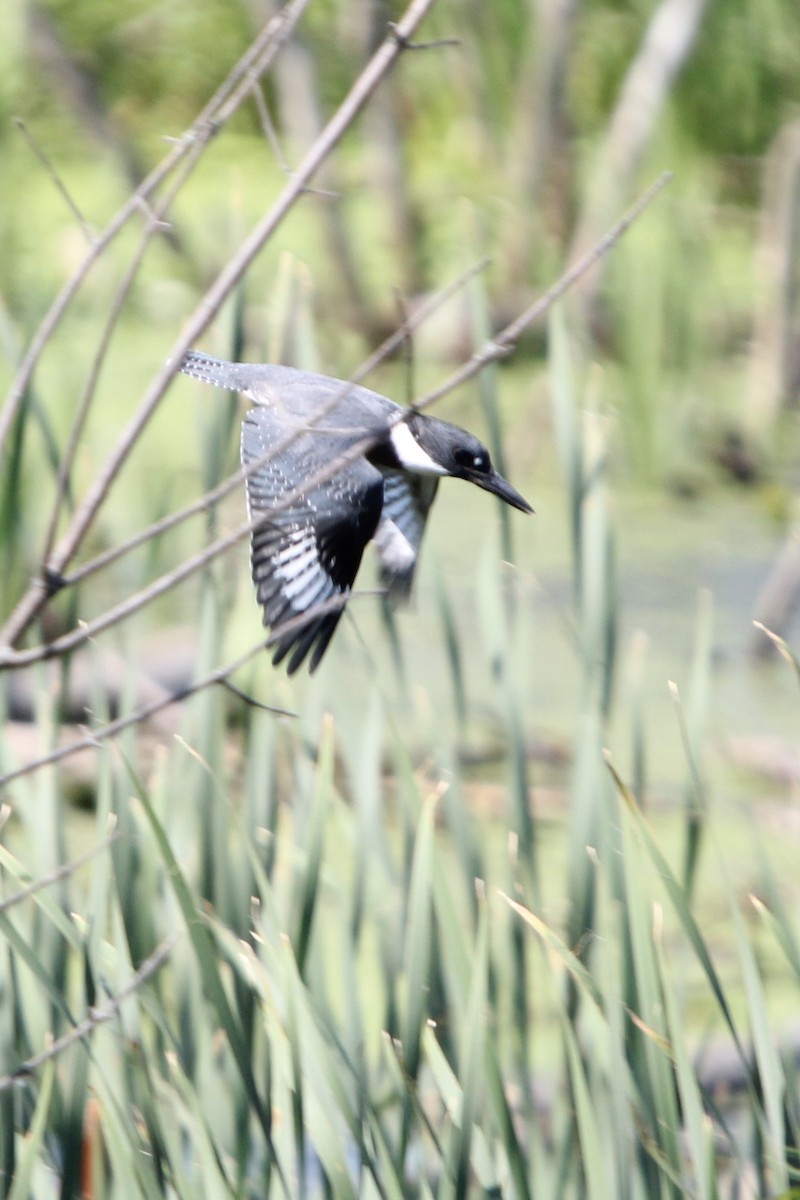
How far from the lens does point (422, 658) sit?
10.1 ft

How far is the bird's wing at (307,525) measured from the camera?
3.52ft

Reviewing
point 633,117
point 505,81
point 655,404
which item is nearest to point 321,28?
point 505,81

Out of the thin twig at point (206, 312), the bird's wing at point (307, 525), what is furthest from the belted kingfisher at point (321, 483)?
the thin twig at point (206, 312)

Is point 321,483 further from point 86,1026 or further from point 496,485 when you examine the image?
point 86,1026

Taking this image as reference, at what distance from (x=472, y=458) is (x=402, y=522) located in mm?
155

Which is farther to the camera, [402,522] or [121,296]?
[402,522]

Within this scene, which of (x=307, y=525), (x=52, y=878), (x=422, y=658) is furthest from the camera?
(x=422, y=658)

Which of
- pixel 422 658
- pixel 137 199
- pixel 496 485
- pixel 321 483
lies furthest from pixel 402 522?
pixel 422 658

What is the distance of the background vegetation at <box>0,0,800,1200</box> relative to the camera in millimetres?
1007

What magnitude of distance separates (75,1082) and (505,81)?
12.1 feet

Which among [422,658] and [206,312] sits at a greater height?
[206,312]

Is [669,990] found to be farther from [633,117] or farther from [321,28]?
[321,28]

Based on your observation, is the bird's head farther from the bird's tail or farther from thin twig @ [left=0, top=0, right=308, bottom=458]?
thin twig @ [left=0, top=0, right=308, bottom=458]

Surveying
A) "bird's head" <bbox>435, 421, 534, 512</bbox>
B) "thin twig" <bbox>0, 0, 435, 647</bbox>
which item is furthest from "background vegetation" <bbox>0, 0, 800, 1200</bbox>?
"bird's head" <bbox>435, 421, 534, 512</bbox>
